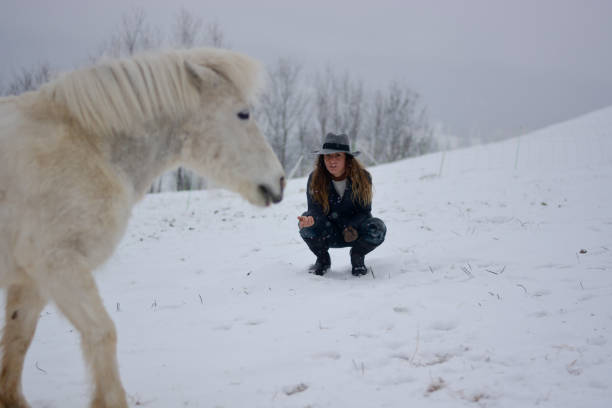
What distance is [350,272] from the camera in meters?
4.88

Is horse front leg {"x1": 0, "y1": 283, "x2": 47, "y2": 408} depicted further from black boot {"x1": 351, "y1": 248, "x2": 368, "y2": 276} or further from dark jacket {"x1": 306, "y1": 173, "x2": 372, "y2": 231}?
black boot {"x1": 351, "y1": 248, "x2": 368, "y2": 276}

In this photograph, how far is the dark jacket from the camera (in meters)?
4.59

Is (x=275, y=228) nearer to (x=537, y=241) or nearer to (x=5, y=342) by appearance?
(x=537, y=241)

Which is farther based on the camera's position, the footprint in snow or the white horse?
the footprint in snow

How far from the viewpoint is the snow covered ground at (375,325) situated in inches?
90.0

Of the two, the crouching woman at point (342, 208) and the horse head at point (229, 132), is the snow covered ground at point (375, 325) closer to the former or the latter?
the crouching woman at point (342, 208)

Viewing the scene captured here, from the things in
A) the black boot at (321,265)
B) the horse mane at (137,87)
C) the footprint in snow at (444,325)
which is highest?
the horse mane at (137,87)

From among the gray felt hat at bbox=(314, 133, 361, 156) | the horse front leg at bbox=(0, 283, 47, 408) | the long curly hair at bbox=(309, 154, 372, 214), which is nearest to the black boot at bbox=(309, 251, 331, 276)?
the long curly hair at bbox=(309, 154, 372, 214)

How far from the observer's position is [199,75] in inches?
93.4

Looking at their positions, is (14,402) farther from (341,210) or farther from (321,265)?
(341,210)

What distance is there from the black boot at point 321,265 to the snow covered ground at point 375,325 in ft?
0.49

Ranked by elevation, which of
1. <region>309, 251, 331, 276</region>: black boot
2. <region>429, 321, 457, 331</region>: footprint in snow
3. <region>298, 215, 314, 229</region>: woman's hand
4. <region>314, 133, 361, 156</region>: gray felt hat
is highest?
<region>314, 133, 361, 156</region>: gray felt hat

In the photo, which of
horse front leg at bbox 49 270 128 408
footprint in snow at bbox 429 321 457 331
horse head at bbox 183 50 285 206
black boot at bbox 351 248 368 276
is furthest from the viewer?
black boot at bbox 351 248 368 276

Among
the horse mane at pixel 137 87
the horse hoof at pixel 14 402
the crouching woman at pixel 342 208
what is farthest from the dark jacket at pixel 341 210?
the horse hoof at pixel 14 402
